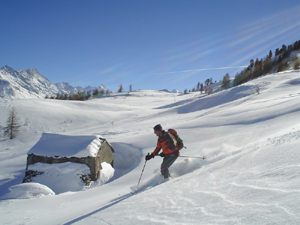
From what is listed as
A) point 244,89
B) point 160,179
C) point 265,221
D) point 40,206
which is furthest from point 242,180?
point 244,89

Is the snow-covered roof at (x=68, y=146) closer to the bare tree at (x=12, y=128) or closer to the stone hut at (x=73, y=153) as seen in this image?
the stone hut at (x=73, y=153)

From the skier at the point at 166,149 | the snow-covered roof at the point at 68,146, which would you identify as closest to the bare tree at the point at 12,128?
the snow-covered roof at the point at 68,146

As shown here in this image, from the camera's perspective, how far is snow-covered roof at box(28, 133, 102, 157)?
877cm

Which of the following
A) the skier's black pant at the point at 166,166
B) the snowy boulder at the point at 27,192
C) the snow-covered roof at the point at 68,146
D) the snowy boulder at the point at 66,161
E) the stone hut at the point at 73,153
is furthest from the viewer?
the snow-covered roof at the point at 68,146

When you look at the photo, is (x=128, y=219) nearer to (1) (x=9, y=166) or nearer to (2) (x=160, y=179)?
(2) (x=160, y=179)

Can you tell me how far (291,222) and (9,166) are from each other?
47.8 feet

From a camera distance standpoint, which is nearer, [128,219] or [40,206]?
[128,219]

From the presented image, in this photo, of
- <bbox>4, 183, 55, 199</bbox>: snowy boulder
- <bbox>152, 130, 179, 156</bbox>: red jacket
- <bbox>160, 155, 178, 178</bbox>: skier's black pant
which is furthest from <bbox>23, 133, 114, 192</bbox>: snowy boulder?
<bbox>152, 130, 179, 156</bbox>: red jacket

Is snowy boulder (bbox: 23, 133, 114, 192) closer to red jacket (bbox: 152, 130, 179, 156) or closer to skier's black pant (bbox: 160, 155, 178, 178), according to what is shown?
skier's black pant (bbox: 160, 155, 178, 178)

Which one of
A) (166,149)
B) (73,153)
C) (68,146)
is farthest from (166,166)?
(68,146)

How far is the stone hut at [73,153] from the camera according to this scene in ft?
27.3

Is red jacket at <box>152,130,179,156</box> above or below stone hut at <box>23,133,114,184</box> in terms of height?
above

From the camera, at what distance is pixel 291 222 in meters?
1.38

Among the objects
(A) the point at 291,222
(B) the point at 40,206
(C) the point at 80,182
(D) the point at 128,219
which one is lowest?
(C) the point at 80,182
